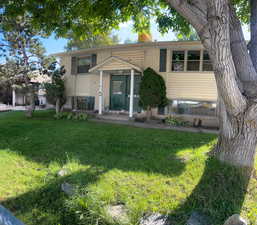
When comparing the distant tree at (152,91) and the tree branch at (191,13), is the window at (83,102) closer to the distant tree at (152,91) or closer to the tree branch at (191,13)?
the distant tree at (152,91)

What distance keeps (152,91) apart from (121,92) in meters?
2.72

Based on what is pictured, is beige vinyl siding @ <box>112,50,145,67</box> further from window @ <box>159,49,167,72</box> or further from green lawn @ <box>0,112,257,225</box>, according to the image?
green lawn @ <box>0,112,257,225</box>

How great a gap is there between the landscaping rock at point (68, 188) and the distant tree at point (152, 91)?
647cm

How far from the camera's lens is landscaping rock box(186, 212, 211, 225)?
2.55 m

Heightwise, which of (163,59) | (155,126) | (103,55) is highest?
(103,55)

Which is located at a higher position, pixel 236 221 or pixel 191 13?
pixel 191 13

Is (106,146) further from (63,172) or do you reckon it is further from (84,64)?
(84,64)

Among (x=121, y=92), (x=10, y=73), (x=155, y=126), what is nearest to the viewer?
(x=155, y=126)

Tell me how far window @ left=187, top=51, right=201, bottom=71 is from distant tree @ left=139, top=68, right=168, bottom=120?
169cm

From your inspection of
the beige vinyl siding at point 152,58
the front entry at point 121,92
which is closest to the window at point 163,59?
the beige vinyl siding at point 152,58

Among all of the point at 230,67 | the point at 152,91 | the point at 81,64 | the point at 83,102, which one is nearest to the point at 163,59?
the point at 152,91

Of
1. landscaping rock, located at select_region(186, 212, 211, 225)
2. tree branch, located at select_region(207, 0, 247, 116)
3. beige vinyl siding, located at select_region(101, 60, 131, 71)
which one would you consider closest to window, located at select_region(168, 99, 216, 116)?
beige vinyl siding, located at select_region(101, 60, 131, 71)

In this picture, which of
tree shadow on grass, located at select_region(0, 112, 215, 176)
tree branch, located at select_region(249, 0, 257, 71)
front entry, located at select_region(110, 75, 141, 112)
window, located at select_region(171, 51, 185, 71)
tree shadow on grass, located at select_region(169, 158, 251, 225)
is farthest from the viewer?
front entry, located at select_region(110, 75, 141, 112)

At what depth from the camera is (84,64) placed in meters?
13.1
